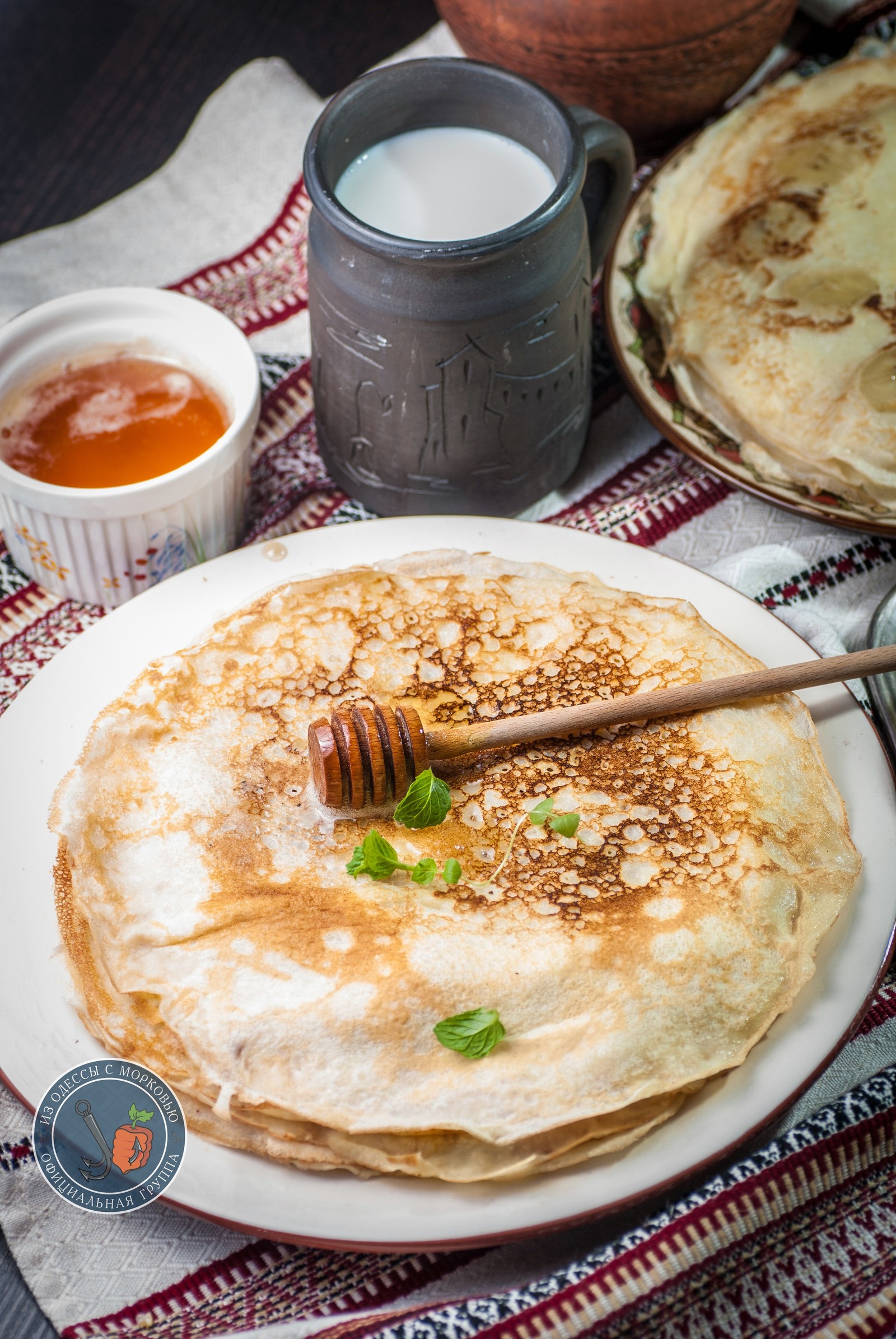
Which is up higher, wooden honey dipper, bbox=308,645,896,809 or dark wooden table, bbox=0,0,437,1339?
dark wooden table, bbox=0,0,437,1339

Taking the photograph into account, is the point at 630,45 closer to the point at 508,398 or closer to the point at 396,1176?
the point at 508,398

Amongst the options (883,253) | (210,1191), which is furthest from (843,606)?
(210,1191)

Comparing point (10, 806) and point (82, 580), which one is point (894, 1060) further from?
point (82, 580)

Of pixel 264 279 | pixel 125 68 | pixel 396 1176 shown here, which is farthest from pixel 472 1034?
pixel 125 68

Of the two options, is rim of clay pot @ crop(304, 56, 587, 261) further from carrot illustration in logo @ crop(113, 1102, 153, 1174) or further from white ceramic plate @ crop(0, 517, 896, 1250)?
carrot illustration in logo @ crop(113, 1102, 153, 1174)

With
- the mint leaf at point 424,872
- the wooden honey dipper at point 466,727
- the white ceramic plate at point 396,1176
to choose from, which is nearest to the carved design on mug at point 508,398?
the white ceramic plate at point 396,1176

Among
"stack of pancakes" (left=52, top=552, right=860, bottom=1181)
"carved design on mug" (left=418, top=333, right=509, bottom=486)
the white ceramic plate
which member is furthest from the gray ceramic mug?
"stack of pancakes" (left=52, top=552, right=860, bottom=1181)
